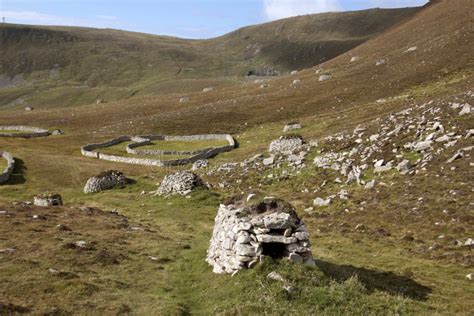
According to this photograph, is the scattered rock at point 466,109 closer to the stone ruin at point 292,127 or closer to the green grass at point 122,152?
the stone ruin at point 292,127

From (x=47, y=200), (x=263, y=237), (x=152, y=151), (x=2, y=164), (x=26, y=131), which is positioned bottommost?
(x=47, y=200)

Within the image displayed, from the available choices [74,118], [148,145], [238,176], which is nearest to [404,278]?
[238,176]

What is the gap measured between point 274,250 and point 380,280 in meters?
5.31

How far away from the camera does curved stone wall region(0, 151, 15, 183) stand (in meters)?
58.7

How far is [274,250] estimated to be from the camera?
72.9 ft

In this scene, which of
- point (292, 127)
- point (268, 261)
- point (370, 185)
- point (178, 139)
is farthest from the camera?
point (178, 139)

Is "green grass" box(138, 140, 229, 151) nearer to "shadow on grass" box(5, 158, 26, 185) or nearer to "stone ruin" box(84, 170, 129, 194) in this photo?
"shadow on grass" box(5, 158, 26, 185)

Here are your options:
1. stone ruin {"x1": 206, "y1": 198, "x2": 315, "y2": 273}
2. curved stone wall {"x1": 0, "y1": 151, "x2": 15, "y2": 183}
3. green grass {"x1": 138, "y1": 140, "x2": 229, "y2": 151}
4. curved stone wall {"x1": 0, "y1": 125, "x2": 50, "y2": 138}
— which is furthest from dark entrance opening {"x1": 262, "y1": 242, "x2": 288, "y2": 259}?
curved stone wall {"x1": 0, "y1": 125, "x2": 50, "y2": 138}

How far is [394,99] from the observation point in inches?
3177

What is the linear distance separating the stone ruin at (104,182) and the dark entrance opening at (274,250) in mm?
35820

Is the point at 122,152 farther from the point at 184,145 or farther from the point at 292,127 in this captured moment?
the point at 292,127

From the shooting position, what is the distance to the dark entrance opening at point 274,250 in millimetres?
21922

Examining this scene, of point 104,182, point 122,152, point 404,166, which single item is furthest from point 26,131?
point 404,166

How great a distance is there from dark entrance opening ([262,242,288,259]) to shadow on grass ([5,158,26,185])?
46.2 meters
